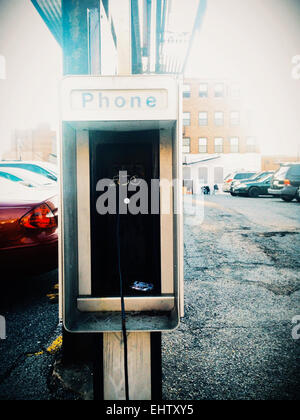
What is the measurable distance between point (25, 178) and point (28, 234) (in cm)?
187

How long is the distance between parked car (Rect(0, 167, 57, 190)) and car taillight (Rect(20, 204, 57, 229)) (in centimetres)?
127

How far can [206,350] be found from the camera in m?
2.26

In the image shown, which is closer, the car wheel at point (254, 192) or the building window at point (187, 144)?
the car wheel at point (254, 192)

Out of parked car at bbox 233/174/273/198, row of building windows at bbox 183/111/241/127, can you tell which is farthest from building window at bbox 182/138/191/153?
parked car at bbox 233/174/273/198

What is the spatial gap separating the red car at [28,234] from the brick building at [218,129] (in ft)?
91.1

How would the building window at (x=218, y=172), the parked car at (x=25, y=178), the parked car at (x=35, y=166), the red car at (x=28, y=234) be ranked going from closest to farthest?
1. the red car at (x=28, y=234)
2. the parked car at (x=25, y=178)
3. the parked car at (x=35, y=166)
4. the building window at (x=218, y=172)

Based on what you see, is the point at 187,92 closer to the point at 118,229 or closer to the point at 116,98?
the point at 116,98

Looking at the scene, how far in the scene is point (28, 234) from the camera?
2820 mm

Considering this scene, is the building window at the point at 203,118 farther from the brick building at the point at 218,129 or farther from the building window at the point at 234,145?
the building window at the point at 234,145

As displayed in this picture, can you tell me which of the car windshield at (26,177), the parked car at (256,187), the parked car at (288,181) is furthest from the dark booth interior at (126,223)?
the parked car at (256,187)

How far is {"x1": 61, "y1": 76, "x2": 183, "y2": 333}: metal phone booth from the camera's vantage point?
5.16 feet

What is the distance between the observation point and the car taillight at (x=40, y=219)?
2.81 m

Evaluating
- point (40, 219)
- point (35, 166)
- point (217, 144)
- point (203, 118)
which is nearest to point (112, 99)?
point (40, 219)

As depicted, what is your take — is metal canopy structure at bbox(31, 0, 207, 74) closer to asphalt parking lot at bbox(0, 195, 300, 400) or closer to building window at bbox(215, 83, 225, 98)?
asphalt parking lot at bbox(0, 195, 300, 400)
